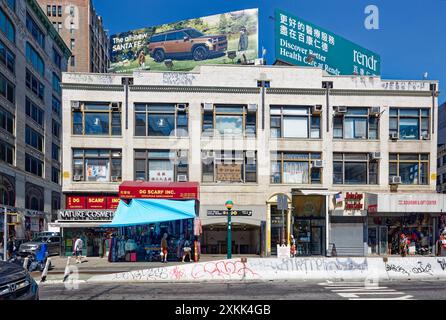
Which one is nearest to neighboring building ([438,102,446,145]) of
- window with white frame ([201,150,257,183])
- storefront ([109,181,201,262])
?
window with white frame ([201,150,257,183])

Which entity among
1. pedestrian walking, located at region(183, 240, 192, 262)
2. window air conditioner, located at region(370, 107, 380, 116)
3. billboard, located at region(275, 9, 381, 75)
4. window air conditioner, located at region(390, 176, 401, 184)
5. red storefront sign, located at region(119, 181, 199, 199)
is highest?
billboard, located at region(275, 9, 381, 75)

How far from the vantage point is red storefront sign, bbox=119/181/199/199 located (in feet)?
79.8

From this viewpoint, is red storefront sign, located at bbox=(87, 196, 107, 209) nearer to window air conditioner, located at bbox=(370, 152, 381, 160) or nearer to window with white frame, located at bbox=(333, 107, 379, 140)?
window with white frame, located at bbox=(333, 107, 379, 140)

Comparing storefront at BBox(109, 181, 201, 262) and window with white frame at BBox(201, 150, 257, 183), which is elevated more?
window with white frame at BBox(201, 150, 257, 183)

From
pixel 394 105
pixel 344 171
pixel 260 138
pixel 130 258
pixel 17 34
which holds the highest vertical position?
pixel 17 34

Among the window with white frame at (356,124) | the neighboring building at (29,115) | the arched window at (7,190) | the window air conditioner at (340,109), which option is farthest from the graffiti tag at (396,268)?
the arched window at (7,190)

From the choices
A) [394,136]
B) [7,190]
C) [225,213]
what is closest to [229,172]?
[225,213]

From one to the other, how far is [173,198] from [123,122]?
7.00m

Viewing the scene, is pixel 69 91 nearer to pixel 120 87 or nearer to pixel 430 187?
pixel 120 87

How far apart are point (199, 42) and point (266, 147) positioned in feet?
154

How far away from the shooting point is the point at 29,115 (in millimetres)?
47750

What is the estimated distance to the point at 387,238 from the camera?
27188mm
